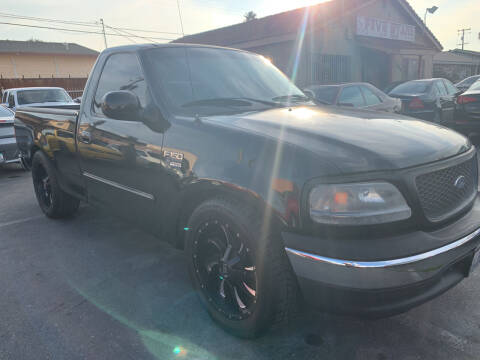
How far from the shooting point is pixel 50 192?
449 cm

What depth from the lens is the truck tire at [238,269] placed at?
1.96m

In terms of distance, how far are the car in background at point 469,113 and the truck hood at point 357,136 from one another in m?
6.05

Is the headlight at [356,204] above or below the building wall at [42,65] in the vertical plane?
below

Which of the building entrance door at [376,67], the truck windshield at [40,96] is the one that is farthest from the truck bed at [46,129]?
the building entrance door at [376,67]

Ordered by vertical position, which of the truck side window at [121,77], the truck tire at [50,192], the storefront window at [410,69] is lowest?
the truck tire at [50,192]

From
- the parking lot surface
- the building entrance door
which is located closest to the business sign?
the building entrance door

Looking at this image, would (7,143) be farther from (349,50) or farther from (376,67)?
(376,67)

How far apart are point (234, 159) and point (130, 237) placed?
232 centimetres

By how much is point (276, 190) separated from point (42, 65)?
150 ft

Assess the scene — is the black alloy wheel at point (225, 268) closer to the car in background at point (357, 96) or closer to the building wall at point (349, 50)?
the car in background at point (357, 96)

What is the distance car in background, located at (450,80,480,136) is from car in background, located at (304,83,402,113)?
52.4 inches

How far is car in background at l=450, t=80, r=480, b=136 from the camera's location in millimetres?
7566

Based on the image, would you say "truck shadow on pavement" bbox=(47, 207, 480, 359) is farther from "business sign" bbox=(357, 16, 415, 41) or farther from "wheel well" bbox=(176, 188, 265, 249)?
"business sign" bbox=(357, 16, 415, 41)

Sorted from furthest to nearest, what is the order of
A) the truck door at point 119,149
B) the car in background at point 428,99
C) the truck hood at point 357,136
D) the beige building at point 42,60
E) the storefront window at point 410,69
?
the beige building at point 42,60 < the storefront window at point 410,69 < the car in background at point 428,99 < the truck door at point 119,149 < the truck hood at point 357,136
